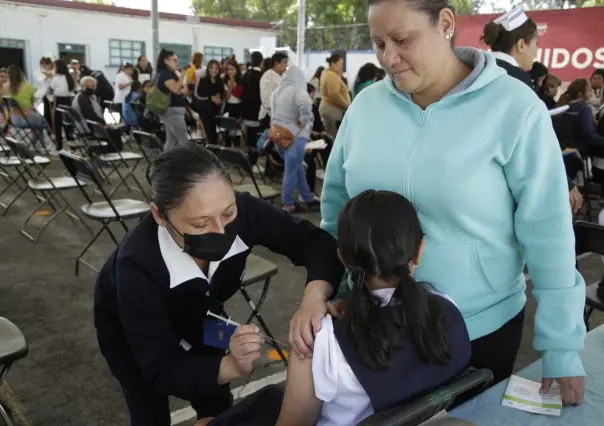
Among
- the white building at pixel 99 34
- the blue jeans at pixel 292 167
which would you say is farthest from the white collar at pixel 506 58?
the white building at pixel 99 34

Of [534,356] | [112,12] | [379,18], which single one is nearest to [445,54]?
[379,18]

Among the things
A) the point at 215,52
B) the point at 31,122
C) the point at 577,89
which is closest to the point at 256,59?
the point at 31,122

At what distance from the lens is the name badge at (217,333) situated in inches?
51.3

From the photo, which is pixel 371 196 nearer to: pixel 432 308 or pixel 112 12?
pixel 432 308

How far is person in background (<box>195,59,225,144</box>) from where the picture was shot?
7.93 meters

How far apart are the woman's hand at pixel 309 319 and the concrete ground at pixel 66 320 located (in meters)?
1.24

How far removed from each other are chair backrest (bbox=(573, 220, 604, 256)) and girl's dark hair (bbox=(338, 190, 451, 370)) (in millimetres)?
1157

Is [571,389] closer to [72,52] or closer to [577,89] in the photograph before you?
[577,89]

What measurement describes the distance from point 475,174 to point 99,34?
19199mm

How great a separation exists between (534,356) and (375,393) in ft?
6.49

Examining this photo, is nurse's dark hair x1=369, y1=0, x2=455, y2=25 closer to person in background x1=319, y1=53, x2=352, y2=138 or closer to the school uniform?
the school uniform

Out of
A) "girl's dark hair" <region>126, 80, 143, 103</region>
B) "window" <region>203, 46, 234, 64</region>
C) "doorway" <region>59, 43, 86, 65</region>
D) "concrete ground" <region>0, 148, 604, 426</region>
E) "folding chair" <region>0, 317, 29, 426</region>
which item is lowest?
"concrete ground" <region>0, 148, 604, 426</region>

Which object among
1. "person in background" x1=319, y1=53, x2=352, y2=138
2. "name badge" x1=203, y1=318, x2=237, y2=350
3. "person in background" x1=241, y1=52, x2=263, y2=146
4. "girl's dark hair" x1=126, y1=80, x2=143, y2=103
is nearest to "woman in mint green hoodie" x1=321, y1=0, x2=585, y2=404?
"name badge" x1=203, y1=318, x2=237, y2=350

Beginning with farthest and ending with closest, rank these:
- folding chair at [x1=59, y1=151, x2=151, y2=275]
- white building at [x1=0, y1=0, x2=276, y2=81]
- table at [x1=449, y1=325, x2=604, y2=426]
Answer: white building at [x1=0, y1=0, x2=276, y2=81] < folding chair at [x1=59, y1=151, x2=151, y2=275] < table at [x1=449, y1=325, x2=604, y2=426]
